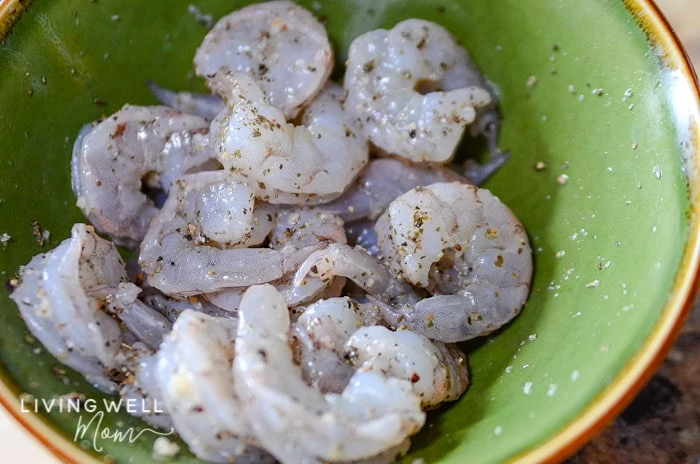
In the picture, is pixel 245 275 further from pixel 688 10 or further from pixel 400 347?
pixel 688 10

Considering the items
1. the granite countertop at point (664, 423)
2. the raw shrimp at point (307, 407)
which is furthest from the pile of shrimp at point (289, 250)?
the granite countertop at point (664, 423)

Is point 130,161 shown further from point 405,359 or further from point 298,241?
point 405,359

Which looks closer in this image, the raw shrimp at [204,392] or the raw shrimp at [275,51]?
the raw shrimp at [204,392]

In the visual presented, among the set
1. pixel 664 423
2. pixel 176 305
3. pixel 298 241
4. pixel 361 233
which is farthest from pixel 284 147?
pixel 664 423

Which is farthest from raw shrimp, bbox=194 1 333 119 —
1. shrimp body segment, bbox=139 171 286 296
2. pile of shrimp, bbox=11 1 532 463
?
shrimp body segment, bbox=139 171 286 296

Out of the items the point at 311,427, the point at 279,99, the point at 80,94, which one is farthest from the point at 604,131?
the point at 80,94

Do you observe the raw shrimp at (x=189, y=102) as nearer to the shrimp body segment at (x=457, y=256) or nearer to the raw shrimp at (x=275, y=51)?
the raw shrimp at (x=275, y=51)
